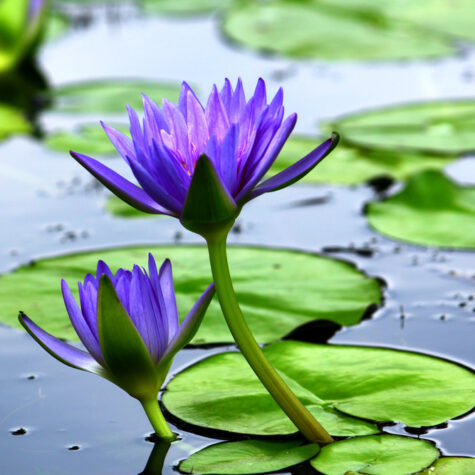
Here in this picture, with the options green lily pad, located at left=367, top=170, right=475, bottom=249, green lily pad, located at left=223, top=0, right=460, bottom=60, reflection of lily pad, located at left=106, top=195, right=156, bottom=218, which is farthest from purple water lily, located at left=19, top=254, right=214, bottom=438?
green lily pad, located at left=223, top=0, right=460, bottom=60

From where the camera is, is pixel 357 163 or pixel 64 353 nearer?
pixel 64 353

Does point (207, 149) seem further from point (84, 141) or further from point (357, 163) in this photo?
point (84, 141)

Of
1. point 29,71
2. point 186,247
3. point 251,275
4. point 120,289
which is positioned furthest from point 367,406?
point 29,71

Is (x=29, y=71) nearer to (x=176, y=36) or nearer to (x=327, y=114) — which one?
(x=176, y=36)

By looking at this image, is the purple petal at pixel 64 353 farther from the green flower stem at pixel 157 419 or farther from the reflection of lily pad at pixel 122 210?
the reflection of lily pad at pixel 122 210

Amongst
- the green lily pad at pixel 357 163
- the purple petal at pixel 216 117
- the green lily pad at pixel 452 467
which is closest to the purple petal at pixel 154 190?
the purple petal at pixel 216 117

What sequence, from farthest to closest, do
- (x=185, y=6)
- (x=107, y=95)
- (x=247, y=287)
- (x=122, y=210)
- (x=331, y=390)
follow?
(x=185, y=6), (x=107, y=95), (x=122, y=210), (x=247, y=287), (x=331, y=390)

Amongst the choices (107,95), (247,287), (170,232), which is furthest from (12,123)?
(247,287)
